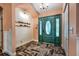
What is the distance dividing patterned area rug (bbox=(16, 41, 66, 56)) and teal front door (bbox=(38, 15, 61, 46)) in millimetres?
82

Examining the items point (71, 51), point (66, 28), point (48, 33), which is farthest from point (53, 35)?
point (71, 51)

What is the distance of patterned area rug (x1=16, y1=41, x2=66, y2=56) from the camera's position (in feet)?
6.14

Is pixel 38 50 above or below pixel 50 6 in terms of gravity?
below

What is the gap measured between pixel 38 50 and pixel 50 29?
387 millimetres

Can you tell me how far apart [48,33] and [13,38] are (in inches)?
22.3

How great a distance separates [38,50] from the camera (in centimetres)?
189

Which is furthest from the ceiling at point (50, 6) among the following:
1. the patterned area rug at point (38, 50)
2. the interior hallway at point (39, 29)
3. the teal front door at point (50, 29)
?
the patterned area rug at point (38, 50)

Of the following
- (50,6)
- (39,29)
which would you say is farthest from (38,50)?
(50,6)

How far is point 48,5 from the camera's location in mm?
1888

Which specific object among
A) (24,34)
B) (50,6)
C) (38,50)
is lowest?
(38,50)

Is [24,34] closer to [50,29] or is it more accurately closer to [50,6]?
[50,29]

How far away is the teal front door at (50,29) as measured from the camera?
190 cm

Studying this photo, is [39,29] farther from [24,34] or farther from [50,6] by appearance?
[50,6]

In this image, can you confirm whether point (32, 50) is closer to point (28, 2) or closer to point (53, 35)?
point (53, 35)
